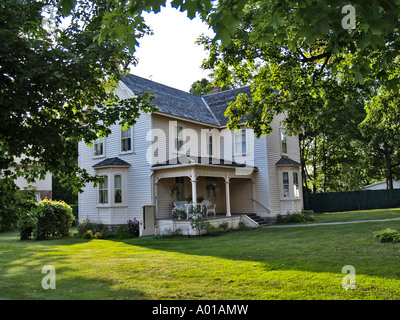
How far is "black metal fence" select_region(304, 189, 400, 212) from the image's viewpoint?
1272 inches

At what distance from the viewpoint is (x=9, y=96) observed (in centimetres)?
616

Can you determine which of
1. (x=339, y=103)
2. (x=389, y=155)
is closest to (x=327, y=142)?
(x=389, y=155)

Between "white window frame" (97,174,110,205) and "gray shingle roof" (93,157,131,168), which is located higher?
"gray shingle roof" (93,157,131,168)

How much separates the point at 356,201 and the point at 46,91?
32201 millimetres

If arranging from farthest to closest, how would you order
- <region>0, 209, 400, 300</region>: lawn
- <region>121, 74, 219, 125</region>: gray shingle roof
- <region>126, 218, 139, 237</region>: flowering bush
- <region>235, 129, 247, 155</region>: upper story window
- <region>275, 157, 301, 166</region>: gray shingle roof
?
1. <region>235, 129, 247, 155</region>: upper story window
2. <region>275, 157, 301, 166</region>: gray shingle roof
3. <region>121, 74, 219, 125</region>: gray shingle roof
4. <region>126, 218, 139, 237</region>: flowering bush
5. <region>0, 209, 400, 300</region>: lawn

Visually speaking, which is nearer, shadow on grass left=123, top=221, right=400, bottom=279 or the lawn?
the lawn

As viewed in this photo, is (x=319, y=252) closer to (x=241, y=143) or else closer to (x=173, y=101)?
(x=241, y=143)

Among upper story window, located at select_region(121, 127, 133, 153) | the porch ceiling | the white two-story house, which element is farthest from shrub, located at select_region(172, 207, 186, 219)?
upper story window, located at select_region(121, 127, 133, 153)

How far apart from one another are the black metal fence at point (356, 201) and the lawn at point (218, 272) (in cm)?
2213

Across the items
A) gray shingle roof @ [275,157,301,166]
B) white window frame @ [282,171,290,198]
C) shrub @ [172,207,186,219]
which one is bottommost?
shrub @ [172,207,186,219]

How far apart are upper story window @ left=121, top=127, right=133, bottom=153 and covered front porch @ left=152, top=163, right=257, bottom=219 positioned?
2524mm

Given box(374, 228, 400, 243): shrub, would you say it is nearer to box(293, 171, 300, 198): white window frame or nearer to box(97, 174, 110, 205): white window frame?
Answer: box(293, 171, 300, 198): white window frame

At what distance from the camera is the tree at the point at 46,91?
6.00 metres

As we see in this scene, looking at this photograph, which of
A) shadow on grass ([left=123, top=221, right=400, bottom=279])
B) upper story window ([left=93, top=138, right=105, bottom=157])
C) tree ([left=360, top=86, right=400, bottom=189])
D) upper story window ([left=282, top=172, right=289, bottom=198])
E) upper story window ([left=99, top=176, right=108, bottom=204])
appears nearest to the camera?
shadow on grass ([left=123, top=221, right=400, bottom=279])
